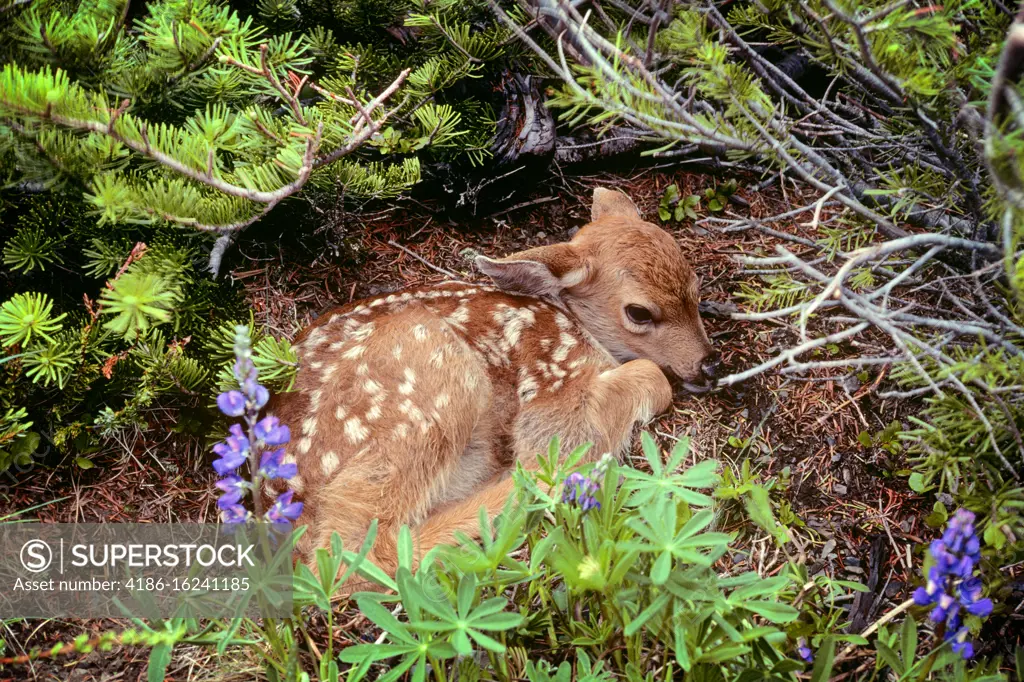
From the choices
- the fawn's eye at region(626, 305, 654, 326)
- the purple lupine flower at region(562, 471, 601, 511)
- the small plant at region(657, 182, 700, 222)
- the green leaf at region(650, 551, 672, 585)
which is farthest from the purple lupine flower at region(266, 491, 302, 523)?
the small plant at region(657, 182, 700, 222)

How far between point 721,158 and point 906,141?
1.53 metres

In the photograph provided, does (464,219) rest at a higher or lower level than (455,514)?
higher

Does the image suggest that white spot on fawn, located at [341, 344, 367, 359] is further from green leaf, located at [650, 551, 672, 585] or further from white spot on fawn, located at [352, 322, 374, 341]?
green leaf, located at [650, 551, 672, 585]

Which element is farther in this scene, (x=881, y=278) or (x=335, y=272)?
Result: (x=335, y=272)

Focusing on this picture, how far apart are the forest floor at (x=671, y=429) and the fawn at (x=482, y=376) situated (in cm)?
29

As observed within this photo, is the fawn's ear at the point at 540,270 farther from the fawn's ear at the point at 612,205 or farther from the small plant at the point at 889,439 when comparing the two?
the small plant at the point at 889,439

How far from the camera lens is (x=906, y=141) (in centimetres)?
296

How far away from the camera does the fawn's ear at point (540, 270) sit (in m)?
3.55

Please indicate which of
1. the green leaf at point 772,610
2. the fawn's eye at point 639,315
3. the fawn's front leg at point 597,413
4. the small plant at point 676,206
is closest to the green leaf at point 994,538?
the green leaf at point 772,610

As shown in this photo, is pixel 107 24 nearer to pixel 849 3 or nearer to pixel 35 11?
pixel 35 11

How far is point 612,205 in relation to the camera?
3945mm

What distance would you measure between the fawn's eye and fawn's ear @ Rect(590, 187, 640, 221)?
0.49 m

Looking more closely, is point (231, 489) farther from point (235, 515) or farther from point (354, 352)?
point (354, 352)

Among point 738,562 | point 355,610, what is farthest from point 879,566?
point 355,610
